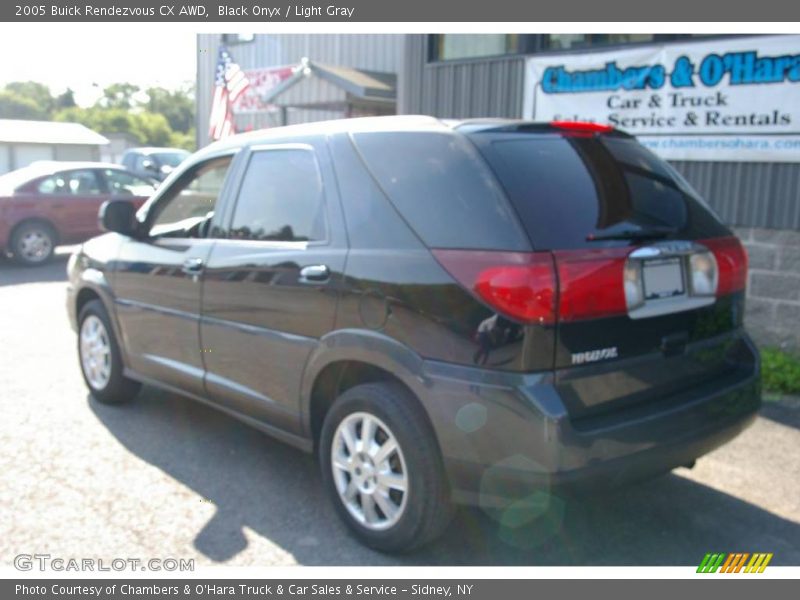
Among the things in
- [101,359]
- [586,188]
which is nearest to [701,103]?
[586,188]

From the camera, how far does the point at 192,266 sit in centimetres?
450

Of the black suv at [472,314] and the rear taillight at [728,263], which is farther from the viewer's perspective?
the rear taillight at [728,263]

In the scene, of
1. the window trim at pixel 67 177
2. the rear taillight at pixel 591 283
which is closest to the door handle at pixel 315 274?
the rear taillight at pixel 591 283

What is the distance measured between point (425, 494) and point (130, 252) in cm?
286

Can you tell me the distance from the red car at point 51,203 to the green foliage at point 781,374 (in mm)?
10061

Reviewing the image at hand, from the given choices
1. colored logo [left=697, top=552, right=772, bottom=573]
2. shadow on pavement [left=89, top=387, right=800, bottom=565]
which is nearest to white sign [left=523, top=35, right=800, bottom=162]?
shadow on pavement [left=89, top=387, right=800, bottom=565]

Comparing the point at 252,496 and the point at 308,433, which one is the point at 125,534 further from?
the point at 308,433

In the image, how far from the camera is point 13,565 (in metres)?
3.41

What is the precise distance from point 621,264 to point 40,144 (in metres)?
23.5

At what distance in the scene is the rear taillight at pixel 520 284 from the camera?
2.92 metres

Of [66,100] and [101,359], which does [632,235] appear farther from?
[66,100]

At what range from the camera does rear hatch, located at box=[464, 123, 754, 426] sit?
301 cm

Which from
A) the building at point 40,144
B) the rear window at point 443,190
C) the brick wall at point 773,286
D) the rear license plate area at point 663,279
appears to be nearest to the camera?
the rear window at point 443,190

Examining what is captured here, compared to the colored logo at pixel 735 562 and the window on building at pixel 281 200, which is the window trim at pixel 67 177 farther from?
the colored logo at pixel 735 562
